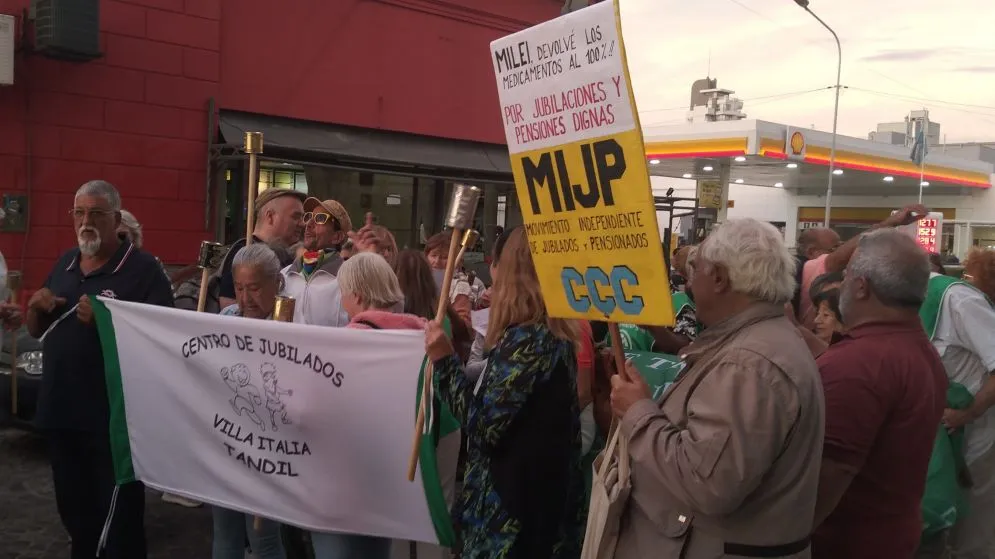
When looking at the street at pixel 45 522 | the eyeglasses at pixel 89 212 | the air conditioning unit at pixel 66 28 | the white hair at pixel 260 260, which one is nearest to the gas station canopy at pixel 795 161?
the air conditioning unit at pixel 66 28

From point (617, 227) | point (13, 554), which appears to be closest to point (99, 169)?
point (13, 554)

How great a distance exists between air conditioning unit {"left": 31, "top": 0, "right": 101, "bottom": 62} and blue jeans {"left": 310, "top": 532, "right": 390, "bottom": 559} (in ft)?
24.0

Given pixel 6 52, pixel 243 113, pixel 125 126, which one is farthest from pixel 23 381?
pixel 243 113

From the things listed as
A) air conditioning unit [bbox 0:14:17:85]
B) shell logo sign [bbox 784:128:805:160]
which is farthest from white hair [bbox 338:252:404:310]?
shell logo sign [bbox 784:128:805:160]

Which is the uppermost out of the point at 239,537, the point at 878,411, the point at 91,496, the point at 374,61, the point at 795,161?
the point at 795,161

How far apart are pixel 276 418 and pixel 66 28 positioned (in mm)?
7049

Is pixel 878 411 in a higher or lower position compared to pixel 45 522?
higher

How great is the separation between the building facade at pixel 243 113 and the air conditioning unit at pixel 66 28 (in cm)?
27

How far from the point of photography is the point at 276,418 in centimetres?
354

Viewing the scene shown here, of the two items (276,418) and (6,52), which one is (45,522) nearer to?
(276,418)

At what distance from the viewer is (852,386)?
8.44 feet

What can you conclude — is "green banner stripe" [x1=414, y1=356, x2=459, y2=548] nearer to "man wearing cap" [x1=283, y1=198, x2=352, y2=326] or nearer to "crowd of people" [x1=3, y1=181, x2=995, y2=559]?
"crowd of people" [x1=3, y1=181, x2=995, y2=559]

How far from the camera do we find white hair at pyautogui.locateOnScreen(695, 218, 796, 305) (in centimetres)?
225

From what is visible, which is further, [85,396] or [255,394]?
[85,396]
